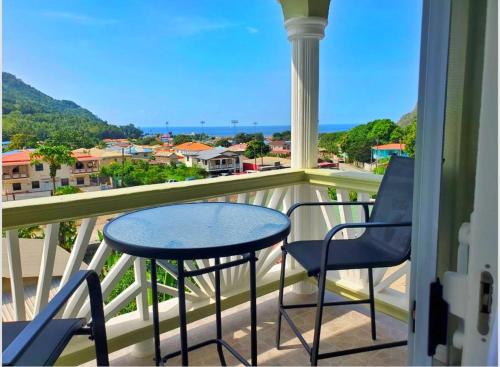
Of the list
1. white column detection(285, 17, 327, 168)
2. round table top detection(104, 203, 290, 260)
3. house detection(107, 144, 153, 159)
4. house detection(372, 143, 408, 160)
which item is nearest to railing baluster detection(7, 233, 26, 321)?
round table top detection(104, 203, 290, 260)

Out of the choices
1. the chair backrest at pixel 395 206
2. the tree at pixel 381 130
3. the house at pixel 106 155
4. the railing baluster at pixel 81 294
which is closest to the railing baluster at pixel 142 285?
the railing baluster at pixel 81 294

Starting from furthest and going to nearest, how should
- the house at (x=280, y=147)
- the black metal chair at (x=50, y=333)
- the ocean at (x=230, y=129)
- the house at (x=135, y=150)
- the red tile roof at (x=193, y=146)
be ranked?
the house at (x=280, y=147)
the ocean at (x=230, y=129)
the red tile roof at (x=193, y=146)
the house at (x=135, y=150)
the black metal chair at (x=50, y=333)

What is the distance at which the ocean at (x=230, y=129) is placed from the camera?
10.9 feet

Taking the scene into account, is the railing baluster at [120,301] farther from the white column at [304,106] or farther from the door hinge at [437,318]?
the door hinge at [437,318]

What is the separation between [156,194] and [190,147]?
0.85 m

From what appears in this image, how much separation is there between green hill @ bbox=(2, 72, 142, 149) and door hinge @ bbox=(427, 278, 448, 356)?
2145 mm

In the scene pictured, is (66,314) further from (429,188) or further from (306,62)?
(306,62)

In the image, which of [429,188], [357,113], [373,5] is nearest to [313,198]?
[357,113]

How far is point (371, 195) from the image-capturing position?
Result: 2.87 meters

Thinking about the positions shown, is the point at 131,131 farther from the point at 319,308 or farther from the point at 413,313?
the point at 413,313

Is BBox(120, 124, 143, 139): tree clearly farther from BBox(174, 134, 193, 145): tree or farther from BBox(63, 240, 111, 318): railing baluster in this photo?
BBox(63, 240, 111, 318): railing baluster

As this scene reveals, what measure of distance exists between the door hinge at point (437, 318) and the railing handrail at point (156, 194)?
2.02m

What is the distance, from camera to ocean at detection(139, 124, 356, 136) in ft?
10.9

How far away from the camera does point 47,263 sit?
2174 mm
